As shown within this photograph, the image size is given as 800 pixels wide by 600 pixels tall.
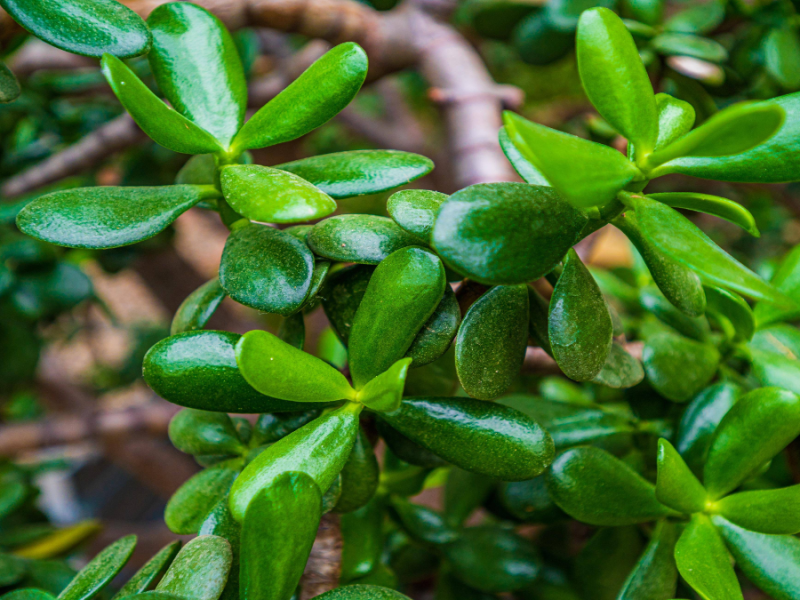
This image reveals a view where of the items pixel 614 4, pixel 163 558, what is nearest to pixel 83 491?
pixel 163 558

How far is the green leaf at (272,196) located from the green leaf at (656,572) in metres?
0.37

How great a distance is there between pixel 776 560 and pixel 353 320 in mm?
356

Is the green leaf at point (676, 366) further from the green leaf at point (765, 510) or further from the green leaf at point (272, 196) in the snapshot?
the green leaf at point (272, 196)

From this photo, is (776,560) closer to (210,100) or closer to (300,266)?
(300,266)

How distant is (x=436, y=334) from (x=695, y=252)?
6.3 inches

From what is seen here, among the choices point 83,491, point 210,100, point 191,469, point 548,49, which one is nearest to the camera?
point 210,100

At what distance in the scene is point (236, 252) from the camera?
41cm

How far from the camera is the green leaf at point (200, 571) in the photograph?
0.37 meters

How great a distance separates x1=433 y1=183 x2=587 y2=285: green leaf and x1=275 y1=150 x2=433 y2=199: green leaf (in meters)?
0.09

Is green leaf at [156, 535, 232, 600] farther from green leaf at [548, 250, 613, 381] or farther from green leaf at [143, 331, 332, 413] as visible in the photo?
green leaf at [548, 250, 613, 381]

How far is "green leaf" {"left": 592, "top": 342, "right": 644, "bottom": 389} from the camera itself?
1.48 feet

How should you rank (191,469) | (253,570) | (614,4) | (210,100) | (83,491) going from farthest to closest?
(83,491), (191,469), (614,4), (210,100), (253,570)

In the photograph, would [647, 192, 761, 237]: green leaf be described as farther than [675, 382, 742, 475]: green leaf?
No

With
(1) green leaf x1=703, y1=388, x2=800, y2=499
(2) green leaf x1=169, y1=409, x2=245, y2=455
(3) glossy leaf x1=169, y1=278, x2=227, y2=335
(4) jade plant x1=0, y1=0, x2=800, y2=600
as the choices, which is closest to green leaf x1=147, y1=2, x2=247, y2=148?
(4) jade plant x1=0, y1=0, x2=800, y2=600
